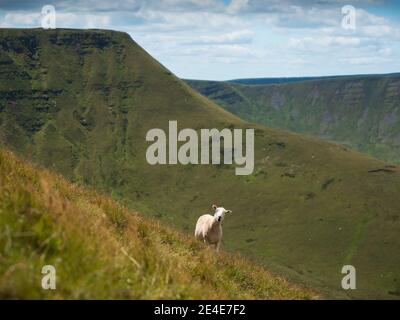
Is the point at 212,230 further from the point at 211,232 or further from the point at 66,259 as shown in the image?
the point at 66,259

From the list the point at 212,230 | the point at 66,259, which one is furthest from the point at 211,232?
the point at 66,259

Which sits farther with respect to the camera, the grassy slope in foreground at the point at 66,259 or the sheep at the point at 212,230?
the sheep at the point at 212,230

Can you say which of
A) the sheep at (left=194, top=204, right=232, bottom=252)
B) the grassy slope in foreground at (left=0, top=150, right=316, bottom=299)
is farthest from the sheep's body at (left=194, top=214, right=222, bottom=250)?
the grassy slope in foreground at (left=0, top=150, right=316, bottom=299)

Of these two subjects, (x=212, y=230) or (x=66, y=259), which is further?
(x=212, y=230)

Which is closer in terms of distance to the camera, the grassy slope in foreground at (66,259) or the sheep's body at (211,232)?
the grassy slope in foreground at (66,259)

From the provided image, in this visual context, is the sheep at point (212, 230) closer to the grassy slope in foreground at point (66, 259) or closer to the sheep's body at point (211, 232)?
the sheep's body at point (211, 232)

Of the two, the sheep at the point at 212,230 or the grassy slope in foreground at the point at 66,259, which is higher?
the sheep at the point at 212,230

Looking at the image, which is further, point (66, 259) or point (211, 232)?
point (211, 232)

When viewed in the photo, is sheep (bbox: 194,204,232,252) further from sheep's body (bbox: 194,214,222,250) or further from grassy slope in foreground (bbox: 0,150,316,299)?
grassy slope in foreground (bbox: 0,150,316,299)

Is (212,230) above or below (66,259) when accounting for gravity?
above

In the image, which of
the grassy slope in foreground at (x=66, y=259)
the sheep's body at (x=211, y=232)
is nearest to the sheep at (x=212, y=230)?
the sheep's body at (x=211, y=232)
